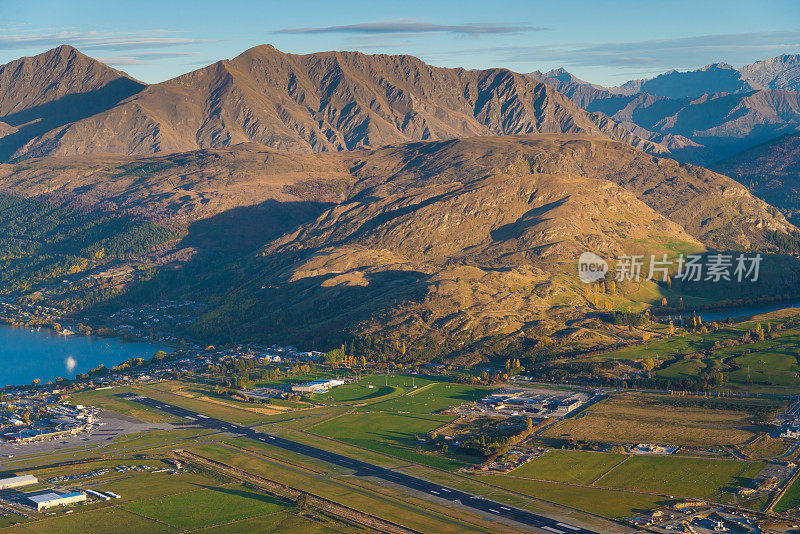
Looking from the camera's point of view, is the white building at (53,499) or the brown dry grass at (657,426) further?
the brown dry grass at (657,426)

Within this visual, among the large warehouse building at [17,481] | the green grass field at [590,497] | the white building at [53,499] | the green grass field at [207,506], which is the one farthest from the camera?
the large warehouse building at [17,481]

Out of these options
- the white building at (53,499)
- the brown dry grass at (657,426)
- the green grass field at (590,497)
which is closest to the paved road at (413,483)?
the green grass field at (590,497)

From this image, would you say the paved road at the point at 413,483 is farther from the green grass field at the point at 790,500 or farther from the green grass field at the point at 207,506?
the green grass field at the point at 790,500

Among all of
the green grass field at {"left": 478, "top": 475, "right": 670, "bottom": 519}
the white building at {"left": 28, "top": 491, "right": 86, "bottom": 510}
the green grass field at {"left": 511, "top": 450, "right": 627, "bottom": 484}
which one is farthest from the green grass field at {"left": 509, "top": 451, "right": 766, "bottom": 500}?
the white building at {"left": 28, "top": 491, "right": 86, "bottom": 510}

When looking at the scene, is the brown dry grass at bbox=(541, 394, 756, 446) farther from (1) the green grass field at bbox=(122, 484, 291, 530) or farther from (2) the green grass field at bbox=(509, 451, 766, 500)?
(1) the green grass field at bbox=(122, 484, 291, 530)

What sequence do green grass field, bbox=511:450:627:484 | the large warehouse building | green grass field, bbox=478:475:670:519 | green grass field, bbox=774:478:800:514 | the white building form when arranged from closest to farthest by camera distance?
green grass field, bbox=774:478:800:514
green grass field, bbox=478:475:670:519
the white building
the large warehouse building
green grass field, bbox=511:450:627:484

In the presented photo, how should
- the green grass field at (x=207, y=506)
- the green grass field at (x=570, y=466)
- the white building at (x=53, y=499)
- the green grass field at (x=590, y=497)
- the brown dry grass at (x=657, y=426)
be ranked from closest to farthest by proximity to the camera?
the green grass field at (x=590, y=497), the green grass field at (x=207, y=506), the white building at (x=53, y=499), the green grass field at (x=570, y=466), the brown dry grass at (x=657, y=426)

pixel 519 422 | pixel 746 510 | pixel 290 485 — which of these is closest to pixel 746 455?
pixel 746 510

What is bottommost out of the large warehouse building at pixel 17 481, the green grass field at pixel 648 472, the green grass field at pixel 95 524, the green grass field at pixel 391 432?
the green grass field at pixel 95 524
